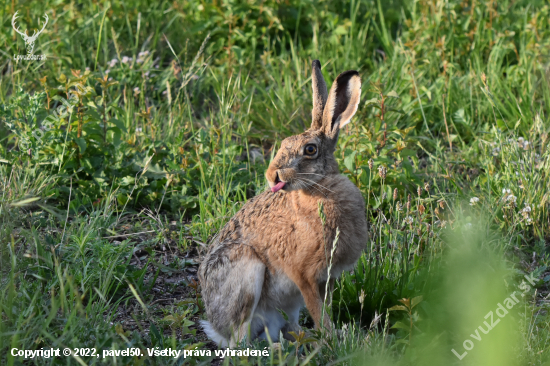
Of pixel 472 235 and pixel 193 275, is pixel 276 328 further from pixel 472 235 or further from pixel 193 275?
pixel 472 235

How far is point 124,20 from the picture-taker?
6.54 metres

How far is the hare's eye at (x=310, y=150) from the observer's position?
138 inches

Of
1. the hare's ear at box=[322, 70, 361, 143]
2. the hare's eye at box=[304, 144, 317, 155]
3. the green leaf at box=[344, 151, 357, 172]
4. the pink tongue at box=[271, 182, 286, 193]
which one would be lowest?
the green leaf at box=[344, 151, 357, 172]

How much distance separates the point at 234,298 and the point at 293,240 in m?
0.49

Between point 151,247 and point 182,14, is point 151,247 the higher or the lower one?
the lower one

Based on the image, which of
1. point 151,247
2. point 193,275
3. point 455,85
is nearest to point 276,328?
point 193,275

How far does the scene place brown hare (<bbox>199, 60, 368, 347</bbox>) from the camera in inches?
134

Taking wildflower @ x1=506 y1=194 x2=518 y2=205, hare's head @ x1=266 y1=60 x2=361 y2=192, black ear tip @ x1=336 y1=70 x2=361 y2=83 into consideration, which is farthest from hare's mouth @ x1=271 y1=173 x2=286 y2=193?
wildflower @ x1=506 y1=194 x2=518 y2=205

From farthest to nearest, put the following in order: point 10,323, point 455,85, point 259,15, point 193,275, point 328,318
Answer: point 259,15
point 455,85
point 193,275
point 328,318
point 10,323

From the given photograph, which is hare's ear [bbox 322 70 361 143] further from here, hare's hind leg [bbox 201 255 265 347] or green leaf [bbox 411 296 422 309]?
green leaf [bbox 411 296 422 309]

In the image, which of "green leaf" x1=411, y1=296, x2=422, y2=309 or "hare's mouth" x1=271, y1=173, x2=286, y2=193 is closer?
"green leaf" x1=411, y1=296, x2=422, y2=309

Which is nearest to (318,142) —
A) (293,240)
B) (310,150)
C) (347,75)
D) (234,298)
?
(310,150)

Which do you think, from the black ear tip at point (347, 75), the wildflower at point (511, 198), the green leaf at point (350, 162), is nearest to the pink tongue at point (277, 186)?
the black ear tip at point (347, 75)

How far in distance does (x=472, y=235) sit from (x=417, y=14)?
5.47m
